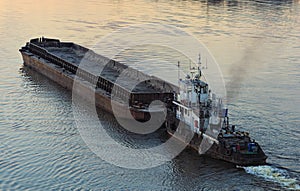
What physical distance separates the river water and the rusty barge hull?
4.18 feet

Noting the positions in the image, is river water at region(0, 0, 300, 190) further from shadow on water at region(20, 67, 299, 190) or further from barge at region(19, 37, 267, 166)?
barge at region(19, 37, 267, 166)

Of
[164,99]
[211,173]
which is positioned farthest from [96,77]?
[211,173]

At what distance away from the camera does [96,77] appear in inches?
1757

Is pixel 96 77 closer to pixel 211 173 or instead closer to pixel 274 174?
pixel 211 173

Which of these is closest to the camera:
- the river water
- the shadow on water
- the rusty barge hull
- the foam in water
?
the foam in water

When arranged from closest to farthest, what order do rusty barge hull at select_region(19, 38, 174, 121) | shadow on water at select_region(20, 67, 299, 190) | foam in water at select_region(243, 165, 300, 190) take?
foam in water at select_region(243, 165, 300, 190)
shadow on water at select_region(20, 67, 299, 190)
rusty barge hull at select_region(19, 38, 174, 121)

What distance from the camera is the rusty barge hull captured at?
38031mm

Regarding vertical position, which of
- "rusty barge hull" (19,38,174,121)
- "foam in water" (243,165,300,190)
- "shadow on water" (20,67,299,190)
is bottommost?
"shadow on water" (20,67,299,190)

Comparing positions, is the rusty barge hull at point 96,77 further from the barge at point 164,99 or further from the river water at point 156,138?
the river water at point 156,138

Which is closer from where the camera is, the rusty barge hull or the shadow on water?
the shadow on water

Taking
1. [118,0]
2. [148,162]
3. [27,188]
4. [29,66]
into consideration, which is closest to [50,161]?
[27,188]

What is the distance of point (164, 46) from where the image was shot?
6228 cm

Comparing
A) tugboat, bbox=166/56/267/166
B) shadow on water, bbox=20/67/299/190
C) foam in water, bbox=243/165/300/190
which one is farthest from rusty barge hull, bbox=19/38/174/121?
foam in water, bbox=243/165/300/190

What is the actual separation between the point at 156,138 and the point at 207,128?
4143 mm
